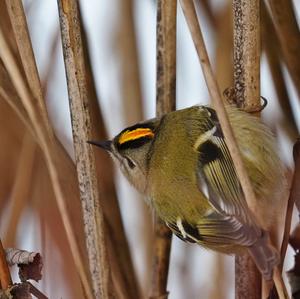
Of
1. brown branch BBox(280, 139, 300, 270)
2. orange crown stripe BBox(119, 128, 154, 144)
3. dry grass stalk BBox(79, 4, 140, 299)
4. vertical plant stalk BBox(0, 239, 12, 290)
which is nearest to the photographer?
vertical plant stalk BBox(0, 239, 12, 290)

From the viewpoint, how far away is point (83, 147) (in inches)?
63.5

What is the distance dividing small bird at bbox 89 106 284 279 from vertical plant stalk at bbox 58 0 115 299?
0.36 ft

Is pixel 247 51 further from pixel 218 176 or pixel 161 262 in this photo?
pixel 161 262

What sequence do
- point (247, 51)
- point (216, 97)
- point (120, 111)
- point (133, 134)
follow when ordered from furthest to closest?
point (120, 111) → point (133, 134) → point (247, 51) → point (216, 97)

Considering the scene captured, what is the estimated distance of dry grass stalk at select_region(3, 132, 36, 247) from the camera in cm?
203

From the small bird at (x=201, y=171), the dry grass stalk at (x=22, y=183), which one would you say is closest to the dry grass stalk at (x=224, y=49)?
the small bird at (x=201, y=171)

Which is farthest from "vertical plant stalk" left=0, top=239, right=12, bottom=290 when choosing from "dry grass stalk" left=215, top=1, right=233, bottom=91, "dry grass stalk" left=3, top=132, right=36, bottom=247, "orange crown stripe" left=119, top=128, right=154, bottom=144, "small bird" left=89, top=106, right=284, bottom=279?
"dry grass stalk" left=215, top=1, right=233, bottom=91

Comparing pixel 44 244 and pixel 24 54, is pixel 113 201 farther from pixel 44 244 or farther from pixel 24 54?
pixel 24 54

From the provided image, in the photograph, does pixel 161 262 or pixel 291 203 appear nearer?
pixel 291 203

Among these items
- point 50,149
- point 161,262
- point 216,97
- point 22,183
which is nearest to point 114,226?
point 161,262

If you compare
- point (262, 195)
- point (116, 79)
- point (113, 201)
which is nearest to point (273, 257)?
point (262, 195)

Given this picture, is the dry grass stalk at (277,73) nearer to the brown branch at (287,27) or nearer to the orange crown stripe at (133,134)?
the brown branch at (287,27)

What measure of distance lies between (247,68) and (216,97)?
14.8 inches

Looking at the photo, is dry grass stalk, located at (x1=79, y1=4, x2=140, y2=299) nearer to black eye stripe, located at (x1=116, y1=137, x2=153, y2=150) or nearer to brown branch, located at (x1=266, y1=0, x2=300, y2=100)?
black eye stripe, located at (x1=116, y1=137, x2=153, y2=150)
